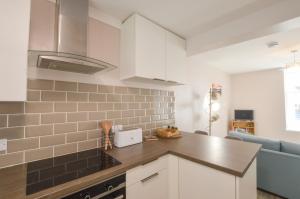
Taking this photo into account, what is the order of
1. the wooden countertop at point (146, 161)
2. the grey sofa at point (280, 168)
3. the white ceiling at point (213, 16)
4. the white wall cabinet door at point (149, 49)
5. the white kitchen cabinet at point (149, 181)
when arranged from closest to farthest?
the wooden countertop at point (146, 161), the white kitchen cabinet at point (149, 181), the white ceiling at point (213, 16), the white wall cabinet door at point (149, 49), the grey sofa at point (280, 168)

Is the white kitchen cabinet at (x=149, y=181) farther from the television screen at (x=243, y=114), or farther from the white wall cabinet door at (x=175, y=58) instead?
the television screen at (x=243, y=114)

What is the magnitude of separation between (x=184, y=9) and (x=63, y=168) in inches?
68.8

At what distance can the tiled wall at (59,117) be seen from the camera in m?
1.04

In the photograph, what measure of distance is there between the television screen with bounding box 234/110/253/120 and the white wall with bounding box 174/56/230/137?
0.25m

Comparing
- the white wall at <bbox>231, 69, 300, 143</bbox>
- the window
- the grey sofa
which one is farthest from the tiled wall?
the window

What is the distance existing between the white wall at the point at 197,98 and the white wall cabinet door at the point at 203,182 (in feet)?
4.02

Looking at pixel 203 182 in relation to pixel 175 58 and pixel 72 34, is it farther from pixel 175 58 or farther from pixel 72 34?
pixel 72 34

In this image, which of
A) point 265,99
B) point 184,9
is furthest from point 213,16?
point 265,99

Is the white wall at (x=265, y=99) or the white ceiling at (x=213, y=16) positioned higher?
A: the white ceiling at (x=213, y=16)

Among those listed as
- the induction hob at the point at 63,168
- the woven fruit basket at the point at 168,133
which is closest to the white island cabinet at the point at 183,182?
the induction hob at the point at 63,168

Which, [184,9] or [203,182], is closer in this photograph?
[203,182]

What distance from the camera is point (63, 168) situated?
1008mm

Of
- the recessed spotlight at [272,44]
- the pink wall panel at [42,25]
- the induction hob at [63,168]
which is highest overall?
the recessed spotlight at [272,44]

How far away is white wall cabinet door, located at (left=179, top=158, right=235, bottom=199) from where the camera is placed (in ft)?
3.18
